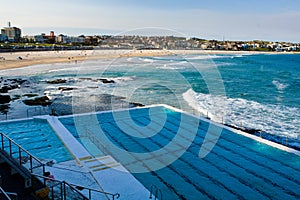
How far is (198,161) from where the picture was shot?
8.65 metres

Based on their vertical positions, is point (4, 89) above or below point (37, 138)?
above

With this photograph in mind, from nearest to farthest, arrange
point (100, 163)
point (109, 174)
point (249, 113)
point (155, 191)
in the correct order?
1. point (155, 191)
2. point (109, 174)
3. point (100, 163)
4. point (249, 113)

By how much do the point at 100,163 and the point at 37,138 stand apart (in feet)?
11.8

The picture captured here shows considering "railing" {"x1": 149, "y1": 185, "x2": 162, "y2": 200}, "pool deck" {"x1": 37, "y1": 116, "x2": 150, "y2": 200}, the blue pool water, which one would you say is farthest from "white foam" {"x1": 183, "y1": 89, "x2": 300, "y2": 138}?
the blue pool water

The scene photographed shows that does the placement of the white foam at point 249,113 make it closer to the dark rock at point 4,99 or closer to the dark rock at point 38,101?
the dark rock at point 38,101

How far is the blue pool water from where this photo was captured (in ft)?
28.7

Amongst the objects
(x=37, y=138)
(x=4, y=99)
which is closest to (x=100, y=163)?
(x=37, y=138)

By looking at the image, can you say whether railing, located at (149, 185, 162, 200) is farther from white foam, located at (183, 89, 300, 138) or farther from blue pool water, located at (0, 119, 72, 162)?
white foam, located at (183, 89, 300, 138)

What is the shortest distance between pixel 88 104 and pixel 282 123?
1225 centimetres

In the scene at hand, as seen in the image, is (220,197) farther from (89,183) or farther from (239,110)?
(239,110)

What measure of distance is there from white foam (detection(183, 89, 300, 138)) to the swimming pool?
3.58 m

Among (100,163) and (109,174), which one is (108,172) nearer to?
(109,174)

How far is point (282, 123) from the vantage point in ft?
49.4

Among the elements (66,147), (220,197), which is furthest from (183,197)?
(66,147)
